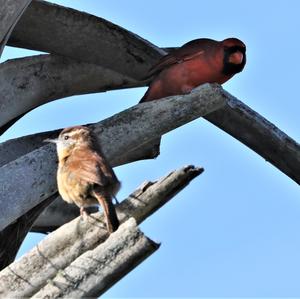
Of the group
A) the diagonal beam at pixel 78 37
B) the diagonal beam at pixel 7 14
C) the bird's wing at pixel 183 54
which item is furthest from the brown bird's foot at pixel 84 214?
the bird's wing at pixel 183 54

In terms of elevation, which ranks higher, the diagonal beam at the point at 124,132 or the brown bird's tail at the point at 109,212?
the diagonal beam at the point at 124,132

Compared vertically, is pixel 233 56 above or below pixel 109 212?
above

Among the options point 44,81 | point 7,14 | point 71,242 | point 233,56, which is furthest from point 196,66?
point 71,242

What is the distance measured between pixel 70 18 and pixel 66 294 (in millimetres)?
2586

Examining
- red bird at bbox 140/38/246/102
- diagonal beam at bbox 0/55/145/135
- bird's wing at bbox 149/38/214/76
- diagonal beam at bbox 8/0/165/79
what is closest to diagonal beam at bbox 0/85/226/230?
diagonal beam at bbox 0/55/145/135

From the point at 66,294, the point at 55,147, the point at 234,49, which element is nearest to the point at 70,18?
the point at 55,147

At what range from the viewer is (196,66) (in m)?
7.70

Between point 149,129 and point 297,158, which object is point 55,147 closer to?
point 149,129

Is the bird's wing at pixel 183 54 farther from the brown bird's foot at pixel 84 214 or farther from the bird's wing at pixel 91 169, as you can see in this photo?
the brown bird's foot at pixel 84 214

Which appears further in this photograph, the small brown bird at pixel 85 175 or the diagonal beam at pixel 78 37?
the diagonal beam at pixel 78 37

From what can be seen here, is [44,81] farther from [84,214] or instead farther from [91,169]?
[84,214]

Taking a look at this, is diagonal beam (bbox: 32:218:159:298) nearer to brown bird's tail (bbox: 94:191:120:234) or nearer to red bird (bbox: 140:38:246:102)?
brown bird's tail (bbox: 94:191:120:234)

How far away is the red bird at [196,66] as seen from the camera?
7.44 m

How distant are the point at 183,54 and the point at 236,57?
0.50 metres
